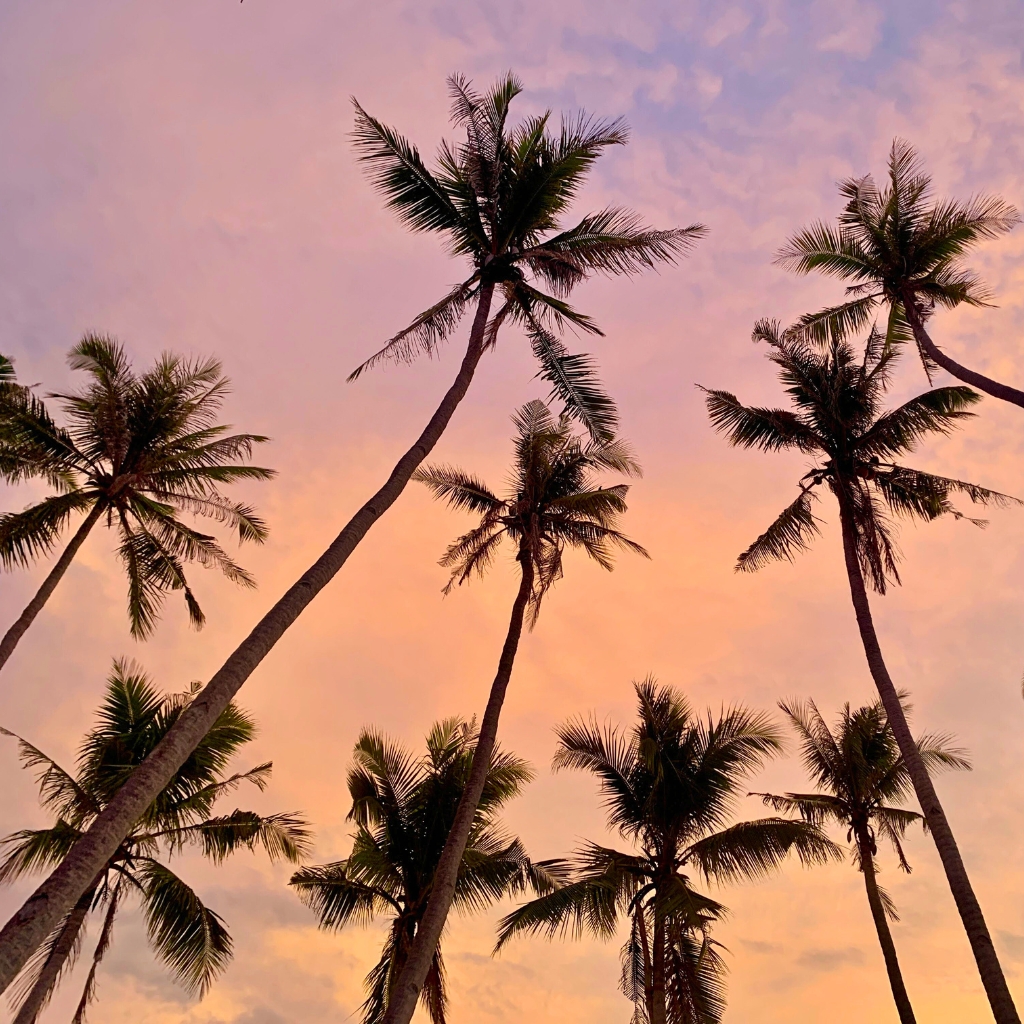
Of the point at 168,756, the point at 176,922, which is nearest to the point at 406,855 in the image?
the point at 176,922

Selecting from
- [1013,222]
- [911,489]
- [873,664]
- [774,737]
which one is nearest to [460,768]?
[774,737]

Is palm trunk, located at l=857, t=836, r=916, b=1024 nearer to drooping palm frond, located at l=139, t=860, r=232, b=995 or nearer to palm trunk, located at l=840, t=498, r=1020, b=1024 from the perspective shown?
palm trunk, located at l=840, t=498, r=1020, b=1024

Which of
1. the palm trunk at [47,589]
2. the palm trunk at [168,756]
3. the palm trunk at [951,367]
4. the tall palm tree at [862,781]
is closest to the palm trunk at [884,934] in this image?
the tall palm tree at [862,781]

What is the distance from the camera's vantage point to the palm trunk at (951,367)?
1359cm

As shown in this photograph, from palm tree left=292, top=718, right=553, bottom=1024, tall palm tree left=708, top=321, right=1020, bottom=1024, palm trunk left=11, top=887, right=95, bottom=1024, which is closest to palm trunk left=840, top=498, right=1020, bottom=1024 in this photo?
tall palm tree left=708, top=321, right=1020, bottom=1024

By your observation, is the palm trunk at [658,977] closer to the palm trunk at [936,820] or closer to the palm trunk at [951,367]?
the palm trunk at [936,820]

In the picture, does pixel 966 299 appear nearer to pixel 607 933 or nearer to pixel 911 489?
pixel 911 489

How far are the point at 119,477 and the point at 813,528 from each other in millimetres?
14498

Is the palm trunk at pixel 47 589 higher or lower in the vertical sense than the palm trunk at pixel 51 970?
higher

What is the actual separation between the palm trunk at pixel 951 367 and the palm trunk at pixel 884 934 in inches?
423

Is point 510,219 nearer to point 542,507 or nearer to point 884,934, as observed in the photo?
point 542,507

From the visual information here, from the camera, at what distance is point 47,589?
1549 cm

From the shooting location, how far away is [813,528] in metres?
18.3

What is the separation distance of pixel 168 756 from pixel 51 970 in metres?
10.7
